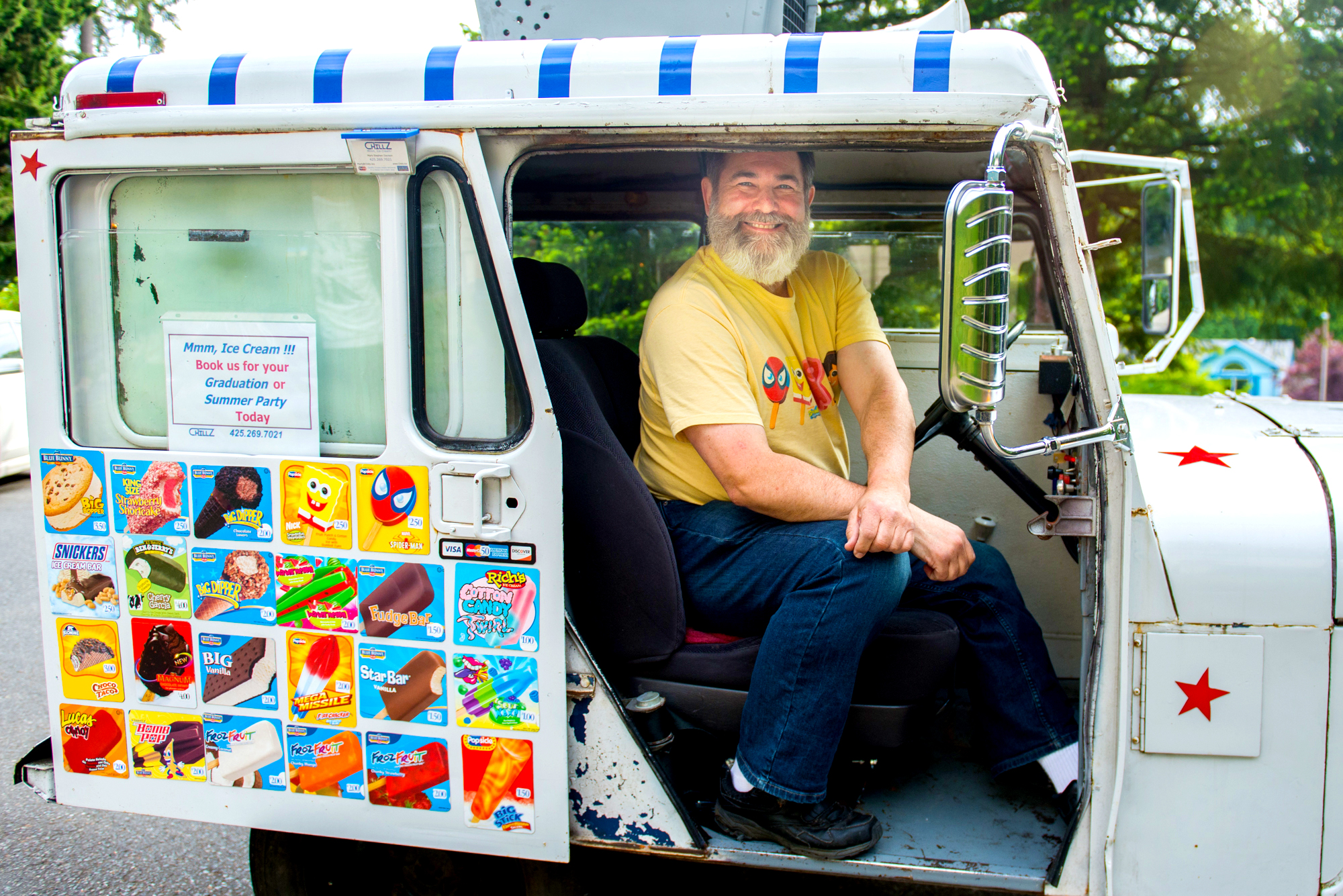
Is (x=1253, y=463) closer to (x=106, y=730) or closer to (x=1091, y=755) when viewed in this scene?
(x=1091, y=755)

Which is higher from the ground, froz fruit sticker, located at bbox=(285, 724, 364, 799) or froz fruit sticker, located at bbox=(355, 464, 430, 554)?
froz fruit sticker, located at bbox=(355, 464, 430, 554)

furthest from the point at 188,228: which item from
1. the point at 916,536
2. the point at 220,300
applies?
the point at 916,536

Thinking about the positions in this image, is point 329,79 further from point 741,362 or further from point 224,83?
point 741,362

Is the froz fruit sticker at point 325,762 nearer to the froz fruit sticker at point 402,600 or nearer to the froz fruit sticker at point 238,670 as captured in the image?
the froz fruit sticker at point 238,670

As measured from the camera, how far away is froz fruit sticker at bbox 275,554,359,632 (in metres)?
1.97

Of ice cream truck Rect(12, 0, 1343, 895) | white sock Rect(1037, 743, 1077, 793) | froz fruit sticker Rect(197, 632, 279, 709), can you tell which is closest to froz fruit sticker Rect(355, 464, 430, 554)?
ice cream truck Rect(12, 0, 1343, 895)

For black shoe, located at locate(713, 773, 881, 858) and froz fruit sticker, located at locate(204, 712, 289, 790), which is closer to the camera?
black shoe, located at locate(713, 773, 881, 858)

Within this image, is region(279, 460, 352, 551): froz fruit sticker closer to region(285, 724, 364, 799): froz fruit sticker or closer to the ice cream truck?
the ice cream truck

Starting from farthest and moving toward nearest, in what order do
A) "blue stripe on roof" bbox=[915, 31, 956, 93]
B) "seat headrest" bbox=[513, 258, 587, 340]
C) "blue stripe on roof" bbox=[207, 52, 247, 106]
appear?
"seat headrest" bbox=[513, 258, 587, 340], "blue stripe on roof" bbox=[207, 52, 247, 106], "blue stripe on roof" bbox=[915, 31, 956, 93]

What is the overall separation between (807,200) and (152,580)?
5.72 feet

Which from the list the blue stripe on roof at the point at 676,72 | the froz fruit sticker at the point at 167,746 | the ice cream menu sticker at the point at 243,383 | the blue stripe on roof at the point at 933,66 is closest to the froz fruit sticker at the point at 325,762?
the froz fruit sticker at the point at 167,746

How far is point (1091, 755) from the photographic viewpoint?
1.82 meters

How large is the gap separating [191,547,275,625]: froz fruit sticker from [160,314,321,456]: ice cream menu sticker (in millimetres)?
222

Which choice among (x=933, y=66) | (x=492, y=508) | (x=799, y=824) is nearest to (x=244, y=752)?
(x=492, y=508)
